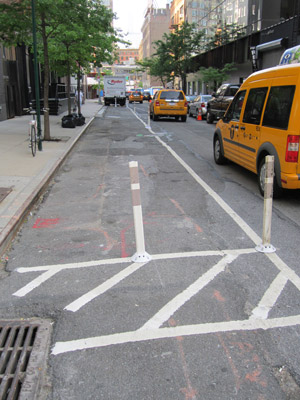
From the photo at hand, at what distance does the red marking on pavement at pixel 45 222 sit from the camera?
5.95m

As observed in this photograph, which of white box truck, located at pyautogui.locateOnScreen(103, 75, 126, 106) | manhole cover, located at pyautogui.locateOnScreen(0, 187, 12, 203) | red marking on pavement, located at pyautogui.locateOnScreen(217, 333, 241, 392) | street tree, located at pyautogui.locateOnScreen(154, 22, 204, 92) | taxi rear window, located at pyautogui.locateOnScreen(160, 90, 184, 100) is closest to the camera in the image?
red marking on pavement, located at pyautogui.locateOnScreen(217, 333, 241, 392)

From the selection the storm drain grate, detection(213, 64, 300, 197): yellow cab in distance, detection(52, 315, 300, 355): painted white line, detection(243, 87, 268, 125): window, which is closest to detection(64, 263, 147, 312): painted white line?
the storm drain grate

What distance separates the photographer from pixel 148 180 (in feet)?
29.5

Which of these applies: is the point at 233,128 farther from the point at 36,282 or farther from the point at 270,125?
the point at 36,282

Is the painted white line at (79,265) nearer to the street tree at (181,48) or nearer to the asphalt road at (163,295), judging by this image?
the asphalt road at (163,295)

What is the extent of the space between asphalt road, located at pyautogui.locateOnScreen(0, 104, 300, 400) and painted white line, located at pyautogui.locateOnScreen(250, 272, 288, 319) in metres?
0.01

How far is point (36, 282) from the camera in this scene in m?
4.13

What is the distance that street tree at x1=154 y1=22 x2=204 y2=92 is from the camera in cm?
4988

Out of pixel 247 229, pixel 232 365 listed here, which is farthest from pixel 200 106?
pixel 232 365

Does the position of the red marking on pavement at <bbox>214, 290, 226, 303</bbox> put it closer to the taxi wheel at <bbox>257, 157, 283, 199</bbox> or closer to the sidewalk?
the sidewalk

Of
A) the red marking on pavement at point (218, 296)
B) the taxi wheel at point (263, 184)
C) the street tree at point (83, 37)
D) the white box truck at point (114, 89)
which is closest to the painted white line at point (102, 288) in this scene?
the red marking on pavement at point (218, 296)

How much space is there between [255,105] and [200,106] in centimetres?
1919

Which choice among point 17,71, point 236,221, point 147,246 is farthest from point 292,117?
point 17,71

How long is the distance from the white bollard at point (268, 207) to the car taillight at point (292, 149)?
204 cm
